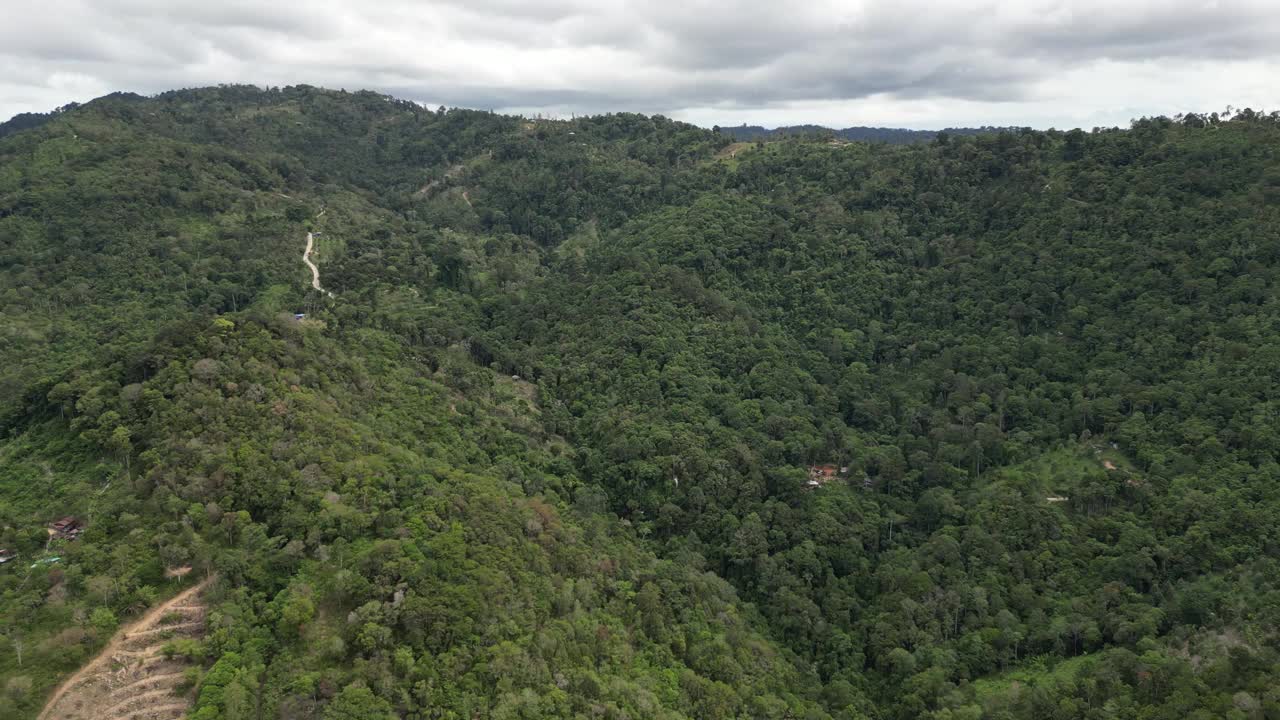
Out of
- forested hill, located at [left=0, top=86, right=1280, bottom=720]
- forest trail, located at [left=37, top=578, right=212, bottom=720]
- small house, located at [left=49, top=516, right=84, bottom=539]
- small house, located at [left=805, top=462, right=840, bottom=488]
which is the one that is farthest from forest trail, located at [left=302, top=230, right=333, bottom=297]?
small house, located at [left=805, top=462, right=840, bottom=488]

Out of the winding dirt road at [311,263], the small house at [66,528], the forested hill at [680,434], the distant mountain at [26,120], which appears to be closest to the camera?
the forested hill at [680,434]

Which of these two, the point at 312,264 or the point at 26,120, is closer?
the point at 312,264

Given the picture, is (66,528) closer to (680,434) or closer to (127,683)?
(127,683)

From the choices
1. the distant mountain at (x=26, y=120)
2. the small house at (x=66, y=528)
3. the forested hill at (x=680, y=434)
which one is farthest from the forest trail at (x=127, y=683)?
the distant mountain at (x=26, y=120)

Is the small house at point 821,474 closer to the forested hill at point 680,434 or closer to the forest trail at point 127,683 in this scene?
the forested hill at point 680,434

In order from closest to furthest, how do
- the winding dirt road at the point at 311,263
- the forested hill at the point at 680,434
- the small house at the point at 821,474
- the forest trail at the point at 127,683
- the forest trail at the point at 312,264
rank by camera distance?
the forest trail at the point at 127,683
the forested hill at the point at 680,434
the small house at the point at 821,474
the forest trail at the point at 312,264
the winding dirt road at the point at 311,263

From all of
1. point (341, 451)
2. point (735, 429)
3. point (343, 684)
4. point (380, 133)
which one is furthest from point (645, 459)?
Answer: point (380, 133)

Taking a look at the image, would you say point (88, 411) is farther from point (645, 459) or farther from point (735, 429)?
point (735, 429)

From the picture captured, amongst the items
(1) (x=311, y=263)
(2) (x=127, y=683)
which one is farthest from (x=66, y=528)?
(1) (x=311, y=263)
